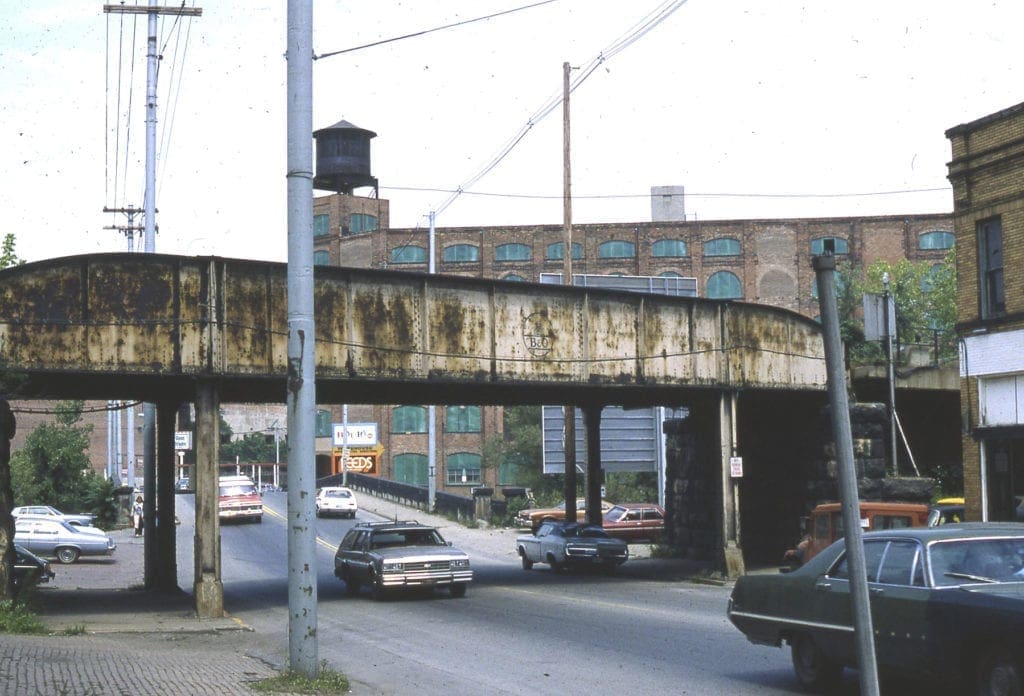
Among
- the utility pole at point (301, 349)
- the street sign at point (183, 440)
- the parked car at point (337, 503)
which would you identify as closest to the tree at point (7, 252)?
the utility pole at point (301, 349)

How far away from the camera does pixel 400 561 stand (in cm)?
2667

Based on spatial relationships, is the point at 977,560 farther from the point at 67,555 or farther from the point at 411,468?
the point at 411,468

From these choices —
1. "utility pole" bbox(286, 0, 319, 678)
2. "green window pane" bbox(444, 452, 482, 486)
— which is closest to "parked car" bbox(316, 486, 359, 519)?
"green window pane" bbox(444, 452, 482, 486)

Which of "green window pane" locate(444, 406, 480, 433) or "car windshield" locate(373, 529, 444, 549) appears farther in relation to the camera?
"green window pane" locate(444, 406, 480, 433)

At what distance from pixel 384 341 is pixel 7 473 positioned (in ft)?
27.5

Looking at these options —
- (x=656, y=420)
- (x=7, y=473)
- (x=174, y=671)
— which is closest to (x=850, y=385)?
(x=656, y=420)

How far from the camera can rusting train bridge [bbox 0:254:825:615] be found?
2428cm

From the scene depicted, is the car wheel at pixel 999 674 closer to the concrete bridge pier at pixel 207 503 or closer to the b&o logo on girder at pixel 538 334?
the concrete bridge pier at pixel 207 503

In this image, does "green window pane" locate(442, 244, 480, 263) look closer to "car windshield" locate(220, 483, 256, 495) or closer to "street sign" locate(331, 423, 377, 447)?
"street sign" locate(331, 423, 377, 447)

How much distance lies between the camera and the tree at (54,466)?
217 ft

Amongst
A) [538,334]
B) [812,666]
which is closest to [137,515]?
[538,334]

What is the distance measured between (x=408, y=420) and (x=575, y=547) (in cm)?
5697

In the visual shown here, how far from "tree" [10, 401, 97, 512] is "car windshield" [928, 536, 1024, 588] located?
60498 millimetres

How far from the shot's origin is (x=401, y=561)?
2667 cm
